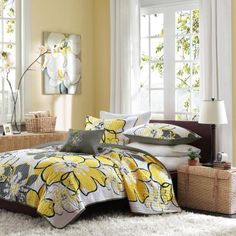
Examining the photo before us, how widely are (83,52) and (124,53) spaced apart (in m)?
0.62

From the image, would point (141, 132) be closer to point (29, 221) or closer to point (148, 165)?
point (148, 165)

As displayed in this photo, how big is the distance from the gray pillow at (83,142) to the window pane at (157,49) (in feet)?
6.33

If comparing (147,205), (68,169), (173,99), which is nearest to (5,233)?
(68,169)

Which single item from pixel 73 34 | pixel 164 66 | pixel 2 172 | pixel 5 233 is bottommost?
pixel 5 233

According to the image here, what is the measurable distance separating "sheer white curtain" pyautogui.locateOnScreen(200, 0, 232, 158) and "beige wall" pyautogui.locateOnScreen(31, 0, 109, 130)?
157 centimetres

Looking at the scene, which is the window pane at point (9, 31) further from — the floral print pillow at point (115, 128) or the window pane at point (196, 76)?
the window pane at point (196, 76)

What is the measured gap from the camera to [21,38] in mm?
6684

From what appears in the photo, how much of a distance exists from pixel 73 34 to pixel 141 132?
2.05 m

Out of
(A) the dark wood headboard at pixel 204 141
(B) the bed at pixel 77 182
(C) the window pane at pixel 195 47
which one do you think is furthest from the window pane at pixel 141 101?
(B) the bed at pixel 77 182

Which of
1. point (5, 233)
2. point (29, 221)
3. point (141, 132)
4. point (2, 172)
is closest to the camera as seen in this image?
point (5, 233)

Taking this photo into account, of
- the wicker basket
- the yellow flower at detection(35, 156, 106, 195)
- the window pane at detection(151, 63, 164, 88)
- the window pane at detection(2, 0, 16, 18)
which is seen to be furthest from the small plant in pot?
the window pane at detection(2, 0, 16, 18)

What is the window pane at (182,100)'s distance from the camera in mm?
6546

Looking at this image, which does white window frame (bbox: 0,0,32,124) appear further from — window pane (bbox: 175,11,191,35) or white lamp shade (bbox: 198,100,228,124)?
white lamp shade (bbox: 198,100,228,124)

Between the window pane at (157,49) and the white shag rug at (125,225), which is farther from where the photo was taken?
the window pane at (157,49)
